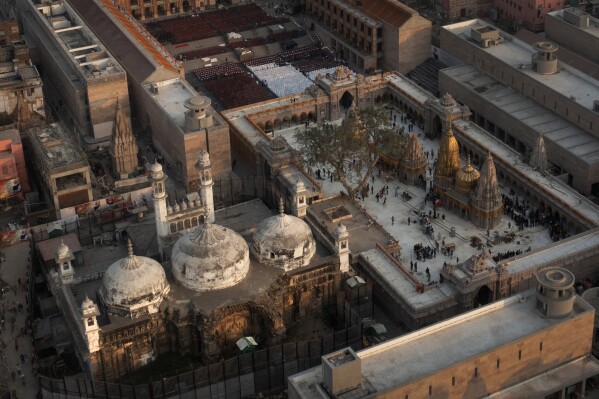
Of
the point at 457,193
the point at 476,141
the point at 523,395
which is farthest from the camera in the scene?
the point at 476,141

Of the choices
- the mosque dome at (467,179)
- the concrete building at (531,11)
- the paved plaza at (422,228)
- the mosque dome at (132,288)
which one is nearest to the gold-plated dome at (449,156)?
the mosque dome at (467,179)

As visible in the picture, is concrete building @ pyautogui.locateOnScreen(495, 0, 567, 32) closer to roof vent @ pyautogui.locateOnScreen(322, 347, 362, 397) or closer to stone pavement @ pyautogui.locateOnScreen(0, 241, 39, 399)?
stone pavement @ pyautogui.locateOnScreen(0, 241, 39, 399)

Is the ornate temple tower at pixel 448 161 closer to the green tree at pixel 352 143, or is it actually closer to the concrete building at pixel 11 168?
the green tree at pixel 352 143

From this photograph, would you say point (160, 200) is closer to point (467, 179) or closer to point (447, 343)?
point (447, 343)

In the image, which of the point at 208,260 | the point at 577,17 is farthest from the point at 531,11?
the point at 208,260

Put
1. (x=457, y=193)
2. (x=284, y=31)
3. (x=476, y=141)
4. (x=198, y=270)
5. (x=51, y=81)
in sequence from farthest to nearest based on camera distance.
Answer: (x=284, y=31)
(x=51, y=81)
(x=476, y=141)
(x=457, y=193)
(x=198, y=270)

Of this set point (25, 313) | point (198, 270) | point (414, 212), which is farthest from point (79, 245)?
point (414, 212)

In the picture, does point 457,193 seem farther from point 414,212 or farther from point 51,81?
point 51,81
